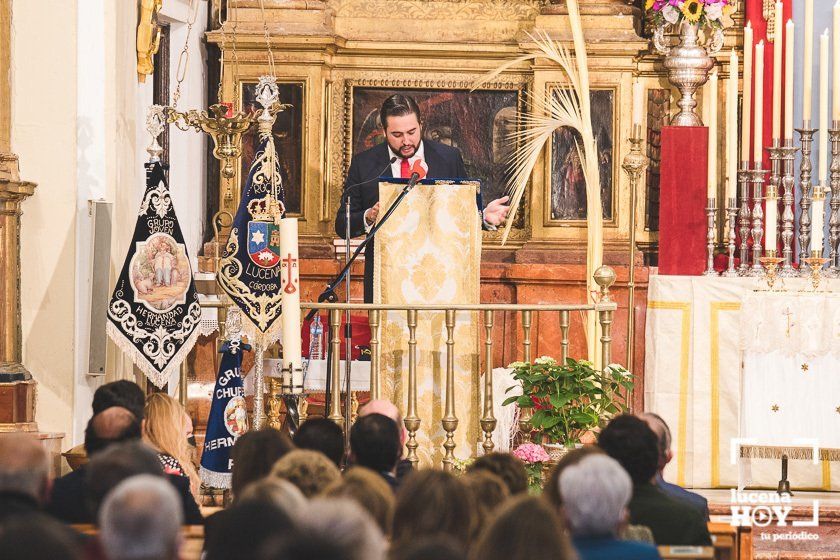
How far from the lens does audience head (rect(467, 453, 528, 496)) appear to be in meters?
4.79

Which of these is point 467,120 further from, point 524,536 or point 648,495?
point 524,536

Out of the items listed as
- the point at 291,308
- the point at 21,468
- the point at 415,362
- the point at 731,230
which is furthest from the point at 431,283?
the point at 21,468

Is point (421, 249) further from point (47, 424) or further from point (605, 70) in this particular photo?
point (605, 70)

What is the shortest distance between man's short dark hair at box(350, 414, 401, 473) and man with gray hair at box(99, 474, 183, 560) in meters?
1.83

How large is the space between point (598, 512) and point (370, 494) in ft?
2.11

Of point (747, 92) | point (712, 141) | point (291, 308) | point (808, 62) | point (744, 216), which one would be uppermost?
point (808, 62)

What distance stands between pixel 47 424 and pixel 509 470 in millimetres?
4042

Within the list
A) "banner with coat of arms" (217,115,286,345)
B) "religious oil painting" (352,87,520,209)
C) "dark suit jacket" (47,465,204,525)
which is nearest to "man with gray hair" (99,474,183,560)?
"dark suit jacket" (47,465,204,525)

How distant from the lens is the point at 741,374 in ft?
30.6

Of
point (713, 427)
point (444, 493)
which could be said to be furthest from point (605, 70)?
point (444, 493)

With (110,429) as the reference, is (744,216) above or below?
→ above

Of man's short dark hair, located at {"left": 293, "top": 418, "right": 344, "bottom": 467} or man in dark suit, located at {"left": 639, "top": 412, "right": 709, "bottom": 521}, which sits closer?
man's short dark hair, located at {"left": 293, "top": 418, "right": 344, "bottom": 467}

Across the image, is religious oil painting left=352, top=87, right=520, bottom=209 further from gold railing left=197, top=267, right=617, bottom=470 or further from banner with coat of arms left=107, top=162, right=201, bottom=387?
gold railing left=197, top=267, right=617, bottom=470

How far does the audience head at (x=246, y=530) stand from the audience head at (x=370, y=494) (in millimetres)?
545
